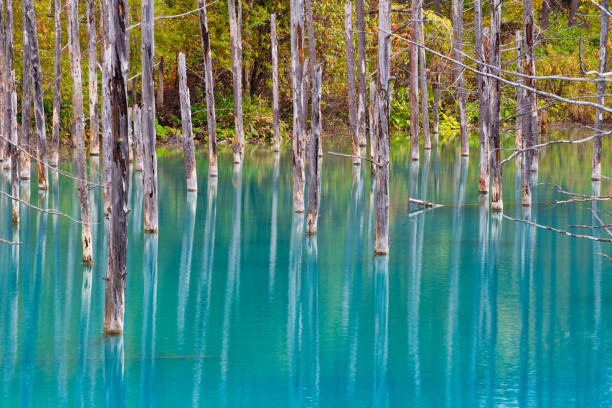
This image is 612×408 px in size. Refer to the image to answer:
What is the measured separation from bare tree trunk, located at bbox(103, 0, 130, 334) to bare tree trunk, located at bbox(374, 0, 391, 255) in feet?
16.2

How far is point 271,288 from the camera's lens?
42.4ft

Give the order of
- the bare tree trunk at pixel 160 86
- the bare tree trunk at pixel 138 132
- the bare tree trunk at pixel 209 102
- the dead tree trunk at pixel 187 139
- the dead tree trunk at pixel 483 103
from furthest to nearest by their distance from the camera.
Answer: the bare tree trunk at pixel 160 86
the bare tree trunk at pixel 209 102
the dead tree trunk at pixel 187 139
the bare tree trunk at pixel 138 132
the dead tree trunk at pixel 483 103

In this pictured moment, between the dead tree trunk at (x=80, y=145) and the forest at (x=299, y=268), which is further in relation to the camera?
the dead tree trunk at (x=80, y=145)

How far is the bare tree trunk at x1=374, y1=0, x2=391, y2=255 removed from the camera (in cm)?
1304

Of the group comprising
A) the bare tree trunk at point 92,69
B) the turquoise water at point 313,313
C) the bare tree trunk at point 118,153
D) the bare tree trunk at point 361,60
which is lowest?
the turquoise water at point 313,313

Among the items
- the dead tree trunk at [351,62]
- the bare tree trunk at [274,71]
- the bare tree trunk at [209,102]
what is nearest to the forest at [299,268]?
the bare tree trunk at [209,102]

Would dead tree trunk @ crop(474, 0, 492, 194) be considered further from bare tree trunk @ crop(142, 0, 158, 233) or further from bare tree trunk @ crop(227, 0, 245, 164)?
bare tree trunk @ crop(227, 0, 245, 164)

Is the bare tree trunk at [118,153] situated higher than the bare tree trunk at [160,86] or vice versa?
the bare tree trunk at [160,86]

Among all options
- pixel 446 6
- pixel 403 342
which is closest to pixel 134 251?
pixel 403 342

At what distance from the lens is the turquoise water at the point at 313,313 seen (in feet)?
28.7

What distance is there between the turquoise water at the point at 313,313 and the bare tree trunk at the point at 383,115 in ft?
3.46

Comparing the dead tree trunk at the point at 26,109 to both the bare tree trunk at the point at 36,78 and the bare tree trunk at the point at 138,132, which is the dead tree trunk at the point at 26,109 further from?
the bare tree trunk at the point at 138,132

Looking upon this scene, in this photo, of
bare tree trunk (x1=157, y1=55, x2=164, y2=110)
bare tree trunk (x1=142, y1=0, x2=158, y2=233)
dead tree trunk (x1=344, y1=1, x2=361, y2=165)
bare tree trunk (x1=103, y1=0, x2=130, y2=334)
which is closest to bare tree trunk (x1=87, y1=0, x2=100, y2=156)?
bare tree trunk (x1=142, y1=0, x2=158, y2=233)

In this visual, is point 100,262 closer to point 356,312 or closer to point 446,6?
point 356,312
